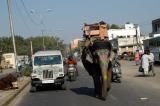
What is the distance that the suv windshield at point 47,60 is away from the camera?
25.7 m

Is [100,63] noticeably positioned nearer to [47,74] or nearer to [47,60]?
[47,74]

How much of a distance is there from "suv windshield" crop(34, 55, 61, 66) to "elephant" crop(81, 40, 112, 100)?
5702 mm

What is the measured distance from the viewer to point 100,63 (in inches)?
741

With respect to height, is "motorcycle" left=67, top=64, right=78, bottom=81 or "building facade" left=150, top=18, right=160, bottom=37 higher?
"building facade" left=150, top=18, right=160, bottom=37

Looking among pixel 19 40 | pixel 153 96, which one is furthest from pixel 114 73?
pixel 19 40

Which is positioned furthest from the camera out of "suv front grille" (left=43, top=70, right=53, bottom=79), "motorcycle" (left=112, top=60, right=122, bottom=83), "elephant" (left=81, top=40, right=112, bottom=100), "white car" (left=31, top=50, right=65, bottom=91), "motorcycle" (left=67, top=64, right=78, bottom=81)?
"motorcycle" (left=67, top=64, right=78, bottom=81)

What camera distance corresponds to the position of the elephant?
18.6 meters

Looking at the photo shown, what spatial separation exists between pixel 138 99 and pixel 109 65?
2.71 metres

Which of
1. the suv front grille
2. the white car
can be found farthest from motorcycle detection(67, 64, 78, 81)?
the suv front grille

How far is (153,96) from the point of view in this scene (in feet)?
58.0

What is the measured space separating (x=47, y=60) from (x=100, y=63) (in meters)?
7.51

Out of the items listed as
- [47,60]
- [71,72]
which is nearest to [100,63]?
[47,60]

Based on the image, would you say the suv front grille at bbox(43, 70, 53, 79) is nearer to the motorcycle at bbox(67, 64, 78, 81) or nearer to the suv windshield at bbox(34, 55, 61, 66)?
the suv windshield at bbox(34, 55, 61, 66)

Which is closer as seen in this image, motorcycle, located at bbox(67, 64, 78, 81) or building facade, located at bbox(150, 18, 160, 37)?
motorcycle, located at bbox(67, 64, 78, 81)
